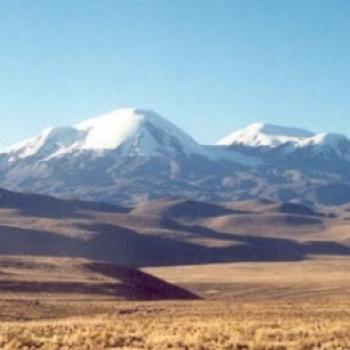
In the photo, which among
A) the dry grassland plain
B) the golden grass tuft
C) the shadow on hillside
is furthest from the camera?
the shadow on hillside

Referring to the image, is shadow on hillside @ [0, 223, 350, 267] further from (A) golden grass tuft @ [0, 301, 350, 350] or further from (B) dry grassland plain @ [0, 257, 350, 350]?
(A) golden grass tuft @ [0, 301, 350, 350]

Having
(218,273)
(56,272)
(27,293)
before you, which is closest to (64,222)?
(218,273)

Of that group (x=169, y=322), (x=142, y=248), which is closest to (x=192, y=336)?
(x=169, y=322)

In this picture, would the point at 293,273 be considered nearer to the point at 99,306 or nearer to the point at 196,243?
the point at 196,243

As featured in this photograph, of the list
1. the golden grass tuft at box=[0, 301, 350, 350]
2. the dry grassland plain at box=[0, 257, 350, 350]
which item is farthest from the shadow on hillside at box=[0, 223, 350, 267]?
the golden grass tuft at box=[0, 301, 350, 350]

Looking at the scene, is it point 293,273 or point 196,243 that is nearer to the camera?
point 293,273

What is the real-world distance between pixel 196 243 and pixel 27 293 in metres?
128

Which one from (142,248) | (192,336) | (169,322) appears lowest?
(169,322)

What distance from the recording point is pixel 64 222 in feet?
648

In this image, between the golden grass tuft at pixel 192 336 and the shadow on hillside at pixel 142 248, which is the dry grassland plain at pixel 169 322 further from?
the shadow on hillside at pixel 142 248

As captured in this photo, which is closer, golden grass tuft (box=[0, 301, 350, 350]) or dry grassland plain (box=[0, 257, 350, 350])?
golden grass tuft (box=[0, 301, 350, 350])

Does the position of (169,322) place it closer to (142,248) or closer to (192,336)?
(192,336)

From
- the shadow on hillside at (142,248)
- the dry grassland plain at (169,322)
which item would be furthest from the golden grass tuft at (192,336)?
the shadow on hillside at (142,248)

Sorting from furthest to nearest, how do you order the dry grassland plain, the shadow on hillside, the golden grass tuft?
the shadow on hillside
the dry grassland plain
the golden grass tuft
